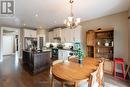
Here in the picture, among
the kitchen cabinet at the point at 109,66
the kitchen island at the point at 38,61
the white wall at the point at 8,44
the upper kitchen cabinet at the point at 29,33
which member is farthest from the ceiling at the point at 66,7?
the white wall at the point at 8,44

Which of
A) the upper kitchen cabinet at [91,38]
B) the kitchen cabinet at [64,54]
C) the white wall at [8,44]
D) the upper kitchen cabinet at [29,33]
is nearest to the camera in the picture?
the upper kitchen cabinet at [91,38]

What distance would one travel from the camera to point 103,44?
4668mm

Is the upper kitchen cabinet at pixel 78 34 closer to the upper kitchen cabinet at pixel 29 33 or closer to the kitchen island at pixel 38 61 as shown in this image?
the kitchen island at pixel 38 61

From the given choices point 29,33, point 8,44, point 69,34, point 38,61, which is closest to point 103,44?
point 69,34

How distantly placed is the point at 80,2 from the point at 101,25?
90.6 inches

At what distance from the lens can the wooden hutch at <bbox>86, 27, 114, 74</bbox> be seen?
13.9ft

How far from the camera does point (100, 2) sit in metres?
3.13

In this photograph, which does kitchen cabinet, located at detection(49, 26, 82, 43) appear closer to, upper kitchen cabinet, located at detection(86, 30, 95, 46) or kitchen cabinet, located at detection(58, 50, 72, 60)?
kitchen cabinet, located at detection(58, 50, 72, 60)

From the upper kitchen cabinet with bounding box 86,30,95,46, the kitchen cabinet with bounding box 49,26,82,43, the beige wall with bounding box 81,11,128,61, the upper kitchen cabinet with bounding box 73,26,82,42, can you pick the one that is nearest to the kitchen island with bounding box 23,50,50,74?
the kitchen cabinet with bounding box 49,26,82,43

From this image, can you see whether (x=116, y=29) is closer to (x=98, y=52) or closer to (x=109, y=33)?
(x=109, y=33)

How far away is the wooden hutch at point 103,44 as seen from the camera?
4247 mm

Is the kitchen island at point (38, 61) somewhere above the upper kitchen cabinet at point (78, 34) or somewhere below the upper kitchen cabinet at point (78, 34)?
below

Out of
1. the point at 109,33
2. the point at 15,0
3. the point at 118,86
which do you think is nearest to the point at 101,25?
the point at 109,33

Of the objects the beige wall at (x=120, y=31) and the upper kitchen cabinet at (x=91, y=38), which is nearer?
the beige wall at (x=120, y=31)
